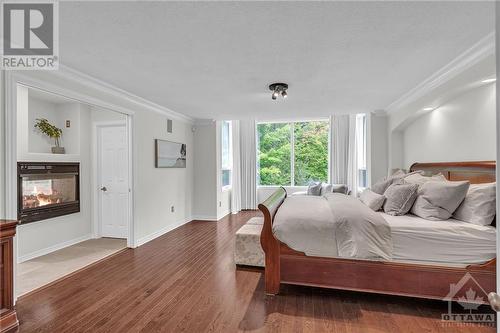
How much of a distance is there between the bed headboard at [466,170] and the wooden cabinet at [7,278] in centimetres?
439

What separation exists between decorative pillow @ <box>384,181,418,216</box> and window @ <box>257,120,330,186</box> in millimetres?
4135

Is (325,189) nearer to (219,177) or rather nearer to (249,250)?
(219,177)

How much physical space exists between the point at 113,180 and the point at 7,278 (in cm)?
254

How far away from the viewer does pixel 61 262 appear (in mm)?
3303

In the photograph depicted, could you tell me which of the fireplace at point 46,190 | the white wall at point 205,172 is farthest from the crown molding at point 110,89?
the fireplace at point 46,190

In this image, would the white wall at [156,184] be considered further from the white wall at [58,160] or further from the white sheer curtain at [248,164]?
the white sheer curtain at [248,164]

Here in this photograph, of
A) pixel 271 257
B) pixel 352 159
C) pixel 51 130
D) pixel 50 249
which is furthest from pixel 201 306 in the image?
pixel 352 159

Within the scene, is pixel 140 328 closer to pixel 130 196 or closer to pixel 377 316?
pixel 377 316

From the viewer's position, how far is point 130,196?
3.87 metres

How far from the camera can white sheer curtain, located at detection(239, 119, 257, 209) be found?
7.00 m

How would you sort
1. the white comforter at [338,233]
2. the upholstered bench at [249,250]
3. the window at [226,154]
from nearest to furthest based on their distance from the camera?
the white comforter at [338,233], the upholstered bench at [249,250], the window at [226,154]

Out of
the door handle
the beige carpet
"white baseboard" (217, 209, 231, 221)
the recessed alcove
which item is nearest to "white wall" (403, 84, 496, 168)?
the door handle

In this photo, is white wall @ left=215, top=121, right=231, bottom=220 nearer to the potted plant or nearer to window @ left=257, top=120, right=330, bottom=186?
window @ left=257, top=120, right=330, bottom=186

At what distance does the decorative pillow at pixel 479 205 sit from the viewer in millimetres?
2176
